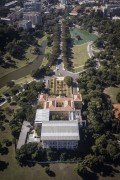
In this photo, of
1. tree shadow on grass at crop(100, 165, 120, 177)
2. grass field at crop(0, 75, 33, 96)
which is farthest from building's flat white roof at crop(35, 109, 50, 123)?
grass field at crop(0, 75, 33, 96)

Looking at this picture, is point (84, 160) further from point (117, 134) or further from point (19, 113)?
point (19, 113)

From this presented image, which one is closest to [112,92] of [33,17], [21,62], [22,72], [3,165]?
[22,72]

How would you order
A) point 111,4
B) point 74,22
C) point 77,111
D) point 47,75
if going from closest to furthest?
1. point 77,111
2. point 47,75
3. point 74,22
4. point 111,4

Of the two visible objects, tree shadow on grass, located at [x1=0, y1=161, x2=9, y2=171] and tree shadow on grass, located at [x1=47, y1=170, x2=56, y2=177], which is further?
tree shadow on grass, located at [x1=0, y1=161, x2=9, y2=171]

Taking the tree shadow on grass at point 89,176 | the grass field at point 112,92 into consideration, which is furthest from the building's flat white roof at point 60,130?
the grass field at point 112,92

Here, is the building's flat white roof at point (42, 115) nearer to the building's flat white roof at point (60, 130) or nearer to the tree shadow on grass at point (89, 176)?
the building's flat white roof at point (60, 130)

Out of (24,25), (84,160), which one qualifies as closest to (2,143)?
(84,160)

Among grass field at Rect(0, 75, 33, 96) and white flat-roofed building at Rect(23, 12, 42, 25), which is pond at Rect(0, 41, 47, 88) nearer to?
grass field at Rect(0, 75, 33, 96)
